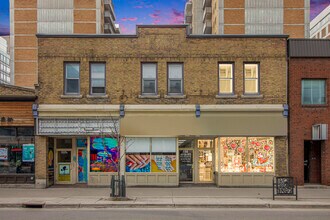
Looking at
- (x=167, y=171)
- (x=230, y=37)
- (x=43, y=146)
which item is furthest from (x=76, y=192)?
(x=230, y=37)

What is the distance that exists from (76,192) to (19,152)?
441 centimetres

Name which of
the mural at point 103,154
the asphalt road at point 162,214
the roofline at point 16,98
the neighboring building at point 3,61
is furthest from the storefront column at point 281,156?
the neighboring building at point 3,61

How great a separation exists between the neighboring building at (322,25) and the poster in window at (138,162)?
75.6m

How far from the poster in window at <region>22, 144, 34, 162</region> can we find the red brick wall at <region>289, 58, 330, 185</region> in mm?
13416

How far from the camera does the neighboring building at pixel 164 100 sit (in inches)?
869

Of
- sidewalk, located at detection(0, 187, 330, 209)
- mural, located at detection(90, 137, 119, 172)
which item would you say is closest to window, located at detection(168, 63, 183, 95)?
mural, located at detection(90, 137, 119, 172)

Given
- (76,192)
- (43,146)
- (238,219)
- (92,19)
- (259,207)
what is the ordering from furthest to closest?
(92,19) → (43,146) → (76,192) → (259,207) → (238,219)

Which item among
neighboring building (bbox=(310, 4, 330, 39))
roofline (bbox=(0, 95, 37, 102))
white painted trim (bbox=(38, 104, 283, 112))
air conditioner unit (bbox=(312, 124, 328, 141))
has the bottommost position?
air conditioner unit (bbox=(312, 124, 328, 141))

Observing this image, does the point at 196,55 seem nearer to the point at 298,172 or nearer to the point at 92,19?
the point at 298,172

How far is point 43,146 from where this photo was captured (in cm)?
2211

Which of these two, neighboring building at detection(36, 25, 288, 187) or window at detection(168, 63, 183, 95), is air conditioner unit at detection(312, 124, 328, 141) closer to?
neighboring building at detection(36, 25, 288, 187)

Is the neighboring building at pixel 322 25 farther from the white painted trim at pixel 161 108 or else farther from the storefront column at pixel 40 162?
the storefront column at pixel 40 162

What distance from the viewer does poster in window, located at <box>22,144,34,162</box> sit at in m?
22.3

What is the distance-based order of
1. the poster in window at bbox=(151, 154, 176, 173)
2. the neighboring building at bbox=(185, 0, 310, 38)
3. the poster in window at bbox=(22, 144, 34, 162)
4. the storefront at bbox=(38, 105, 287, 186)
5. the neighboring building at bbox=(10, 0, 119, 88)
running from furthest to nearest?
1. the neighboring building at bbox=(10, 0, 119, 88)
2. the neighboring building at bbox=(185, 0, 310, 38)
3. the poster in window at bbox=(151, 154, 176, 173)
4. the poster in window at bbox=(22, 144, 34, 162)
5. the storefront at bbox=(38, 105, 287, 186)
